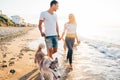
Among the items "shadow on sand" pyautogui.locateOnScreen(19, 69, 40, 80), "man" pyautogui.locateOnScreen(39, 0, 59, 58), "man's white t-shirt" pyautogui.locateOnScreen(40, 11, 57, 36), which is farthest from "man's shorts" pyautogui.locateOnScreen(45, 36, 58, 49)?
"shadow on sand" pyautogui.locateOnScreen(19, 69, 40, 80)

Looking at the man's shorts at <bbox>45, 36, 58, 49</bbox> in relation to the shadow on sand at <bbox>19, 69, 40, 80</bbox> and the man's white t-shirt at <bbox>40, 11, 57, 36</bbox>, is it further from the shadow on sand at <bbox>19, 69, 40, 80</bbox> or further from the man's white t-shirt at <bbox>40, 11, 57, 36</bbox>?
the shadow on sand at <bbox>19, 69, 40, 80</bbox>

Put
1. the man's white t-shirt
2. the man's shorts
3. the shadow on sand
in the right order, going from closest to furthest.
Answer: the man's white t-shirt < the man's shorts < the shadow on sand

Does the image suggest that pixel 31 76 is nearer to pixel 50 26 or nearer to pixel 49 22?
pixel 50 26

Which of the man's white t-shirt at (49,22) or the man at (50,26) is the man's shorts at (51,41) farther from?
the man's white t-shirt at (49,22)

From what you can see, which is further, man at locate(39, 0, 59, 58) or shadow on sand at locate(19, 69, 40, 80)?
shadow on sand at locate(19, 69, 40, 80)

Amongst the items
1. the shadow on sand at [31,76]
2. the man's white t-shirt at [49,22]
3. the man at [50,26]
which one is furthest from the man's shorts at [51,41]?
the shadow on sand at [31,76]

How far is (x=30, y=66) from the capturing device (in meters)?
10.4

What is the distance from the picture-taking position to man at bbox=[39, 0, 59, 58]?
8105 mm

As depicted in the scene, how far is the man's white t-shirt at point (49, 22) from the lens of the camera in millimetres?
8102

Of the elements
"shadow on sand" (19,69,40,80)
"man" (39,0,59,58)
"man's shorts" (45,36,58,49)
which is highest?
"man" (39,0,59,58)

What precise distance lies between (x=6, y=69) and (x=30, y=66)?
1.33 m

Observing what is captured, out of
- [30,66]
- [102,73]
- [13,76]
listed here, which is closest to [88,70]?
[102,73]

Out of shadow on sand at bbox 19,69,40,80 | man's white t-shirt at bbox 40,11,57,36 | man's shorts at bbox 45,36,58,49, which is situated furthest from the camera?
shadow on sand at bbox 19,69,40,80

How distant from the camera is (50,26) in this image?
326 inches
